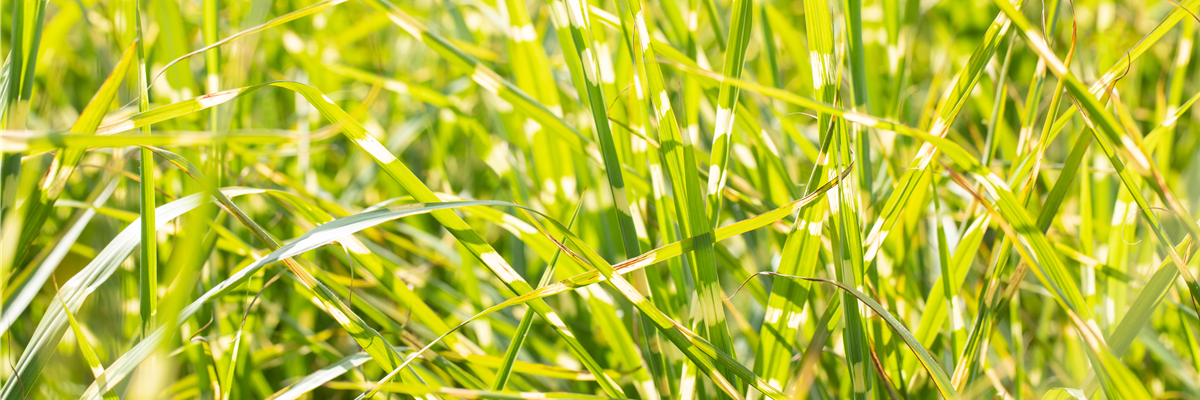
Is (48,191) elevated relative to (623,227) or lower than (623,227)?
lower

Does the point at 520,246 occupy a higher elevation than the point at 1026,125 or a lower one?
lower

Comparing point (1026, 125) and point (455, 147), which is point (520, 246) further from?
point (1026, 125)

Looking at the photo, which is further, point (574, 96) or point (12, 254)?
point (574, 96)

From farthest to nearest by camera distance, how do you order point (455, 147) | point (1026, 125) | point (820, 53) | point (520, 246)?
1. point (455, 147)
2. point (520, 246)
3. point (1026, 125)
4. point (820, 53)

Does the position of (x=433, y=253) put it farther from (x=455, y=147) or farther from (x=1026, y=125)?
(x=1026, y=125)

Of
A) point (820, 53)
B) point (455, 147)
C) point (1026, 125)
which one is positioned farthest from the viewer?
point (455, 147)

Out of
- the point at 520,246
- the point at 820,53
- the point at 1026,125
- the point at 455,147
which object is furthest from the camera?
the point at 455,147


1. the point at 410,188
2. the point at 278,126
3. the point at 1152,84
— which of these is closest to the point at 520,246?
the point at 410,188

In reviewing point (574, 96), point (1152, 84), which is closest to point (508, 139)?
point (574, 96)

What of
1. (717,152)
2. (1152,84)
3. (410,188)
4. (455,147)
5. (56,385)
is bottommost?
(56,385)
